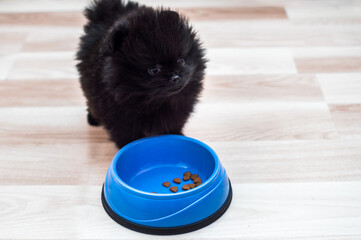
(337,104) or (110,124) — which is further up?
(110,124)

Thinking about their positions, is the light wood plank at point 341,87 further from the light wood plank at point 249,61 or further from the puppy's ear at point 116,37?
the puppy's ear at point 116,37

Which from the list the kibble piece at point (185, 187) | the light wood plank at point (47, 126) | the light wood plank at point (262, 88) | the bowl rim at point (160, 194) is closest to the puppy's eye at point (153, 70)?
the bowl rim at point (160, 194)

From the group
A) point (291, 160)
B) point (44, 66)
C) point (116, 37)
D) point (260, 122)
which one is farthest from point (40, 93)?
point (291, 160)

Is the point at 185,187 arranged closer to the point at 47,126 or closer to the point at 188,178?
the point at 188,178

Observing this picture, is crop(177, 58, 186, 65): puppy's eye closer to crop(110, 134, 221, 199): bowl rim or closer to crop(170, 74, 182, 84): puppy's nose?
crop(170, 74, 182, 84): puppy's nose

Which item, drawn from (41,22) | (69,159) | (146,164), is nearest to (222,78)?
(146,164)

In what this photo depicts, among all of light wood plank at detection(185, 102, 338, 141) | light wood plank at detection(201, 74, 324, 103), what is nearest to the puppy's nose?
light wood plank at detection(185, 102, 338, 141)

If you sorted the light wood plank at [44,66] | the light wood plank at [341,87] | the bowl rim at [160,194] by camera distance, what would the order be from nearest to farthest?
the bowl rim at [160,194], the light wood plank at [341,87], the light wood plank at [44,66]

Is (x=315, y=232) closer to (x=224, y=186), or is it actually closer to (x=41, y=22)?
(x=224, y=186)
